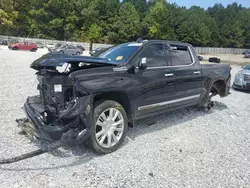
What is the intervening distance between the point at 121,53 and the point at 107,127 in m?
1.57

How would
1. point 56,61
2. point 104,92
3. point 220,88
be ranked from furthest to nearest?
point 220,88 < point 104,92 < point 56,61

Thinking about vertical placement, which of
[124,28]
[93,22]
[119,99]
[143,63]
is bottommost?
[119,99]

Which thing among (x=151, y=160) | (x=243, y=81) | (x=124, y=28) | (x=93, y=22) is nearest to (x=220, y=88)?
(x=151, y=160)

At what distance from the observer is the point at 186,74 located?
5.36 meters

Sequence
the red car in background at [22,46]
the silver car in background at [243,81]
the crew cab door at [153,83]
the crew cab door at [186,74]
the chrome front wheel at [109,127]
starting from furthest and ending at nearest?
1. the red car in background at [22,46]
2. the silver car in background at [243,81]
3. the crew cab door at [186,74]
4. the crew cab door at [153,83]
5. the chrome front wheel at [109,127]

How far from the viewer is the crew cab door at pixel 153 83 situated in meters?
4.36

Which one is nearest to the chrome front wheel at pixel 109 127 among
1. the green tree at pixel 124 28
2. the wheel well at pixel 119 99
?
the wheel well at pixel 119 99

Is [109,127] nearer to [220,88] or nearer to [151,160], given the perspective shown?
[151,160]

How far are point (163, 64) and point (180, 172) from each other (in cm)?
222

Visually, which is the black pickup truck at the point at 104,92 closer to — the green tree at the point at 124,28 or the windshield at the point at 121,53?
the windshield at the point at 121,53

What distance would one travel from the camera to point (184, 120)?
5.88m

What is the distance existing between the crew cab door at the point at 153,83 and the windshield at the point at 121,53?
0.62 ft

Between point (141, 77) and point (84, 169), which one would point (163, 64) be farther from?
point (84, 169)

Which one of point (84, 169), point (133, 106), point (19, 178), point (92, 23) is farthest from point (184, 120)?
point (92, 23)
